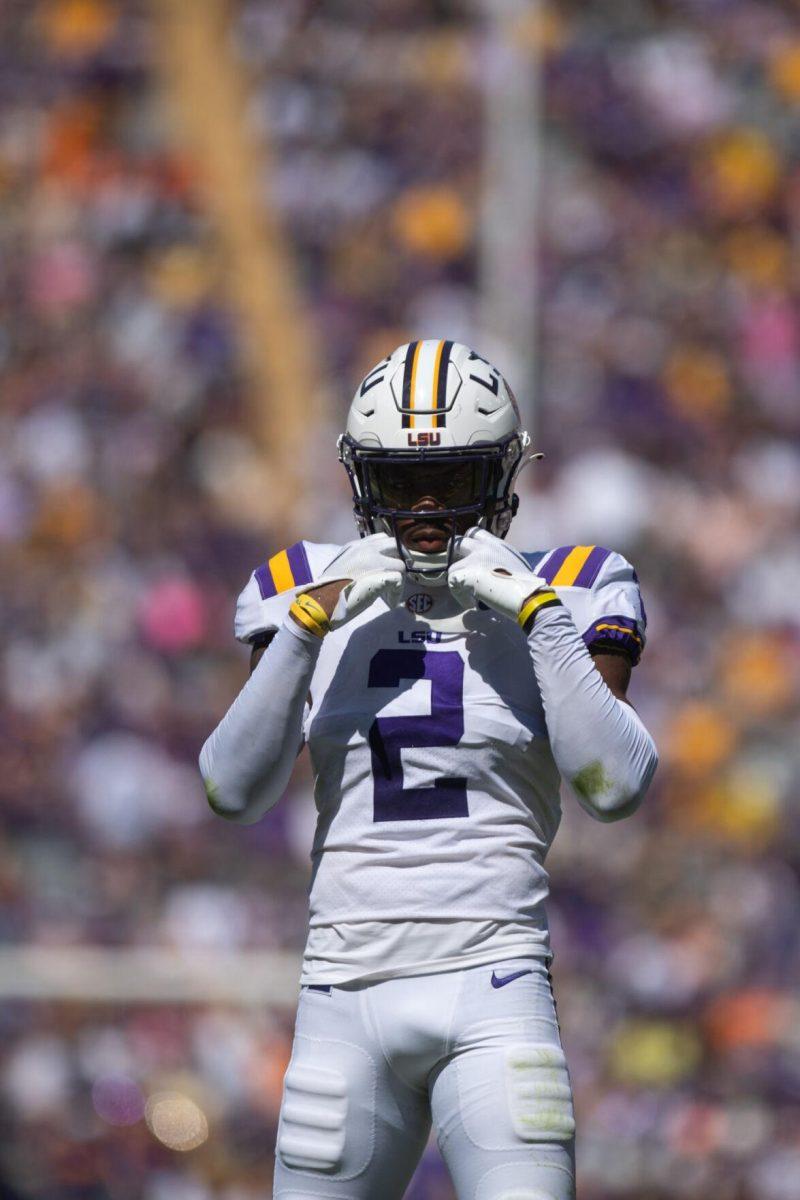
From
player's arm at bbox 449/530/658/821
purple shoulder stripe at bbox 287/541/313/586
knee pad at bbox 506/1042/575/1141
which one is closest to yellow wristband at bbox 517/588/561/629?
player's arm at bbox 449/530/658/821

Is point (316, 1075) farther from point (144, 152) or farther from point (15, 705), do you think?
point (144, 152)

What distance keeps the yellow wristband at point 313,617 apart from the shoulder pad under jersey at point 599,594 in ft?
1.14

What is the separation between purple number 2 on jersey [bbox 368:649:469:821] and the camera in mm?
2516

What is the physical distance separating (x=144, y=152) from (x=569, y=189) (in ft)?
5.97

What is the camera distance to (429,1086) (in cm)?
249

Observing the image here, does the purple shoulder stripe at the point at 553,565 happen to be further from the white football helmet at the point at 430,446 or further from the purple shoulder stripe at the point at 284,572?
the purple shoulder stripe at the point at 284,572

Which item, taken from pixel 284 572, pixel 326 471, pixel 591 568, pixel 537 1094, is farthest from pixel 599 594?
pixel 326 471

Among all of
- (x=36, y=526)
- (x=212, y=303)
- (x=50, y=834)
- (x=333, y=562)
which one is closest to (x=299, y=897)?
(x=50, y=834)

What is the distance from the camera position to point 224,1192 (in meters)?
5.18

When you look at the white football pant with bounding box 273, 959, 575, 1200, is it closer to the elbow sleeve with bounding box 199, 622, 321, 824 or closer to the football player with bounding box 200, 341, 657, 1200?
the football player with bounding box 200, 341, 657, 1200

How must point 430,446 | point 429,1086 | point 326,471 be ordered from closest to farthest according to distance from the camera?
point 429,1086
point 430,446
point 326,471

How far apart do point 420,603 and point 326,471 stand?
4233mm

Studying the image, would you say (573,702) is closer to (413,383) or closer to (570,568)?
(570,568)

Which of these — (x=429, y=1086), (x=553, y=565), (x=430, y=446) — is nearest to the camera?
(x=429, y=1086)
